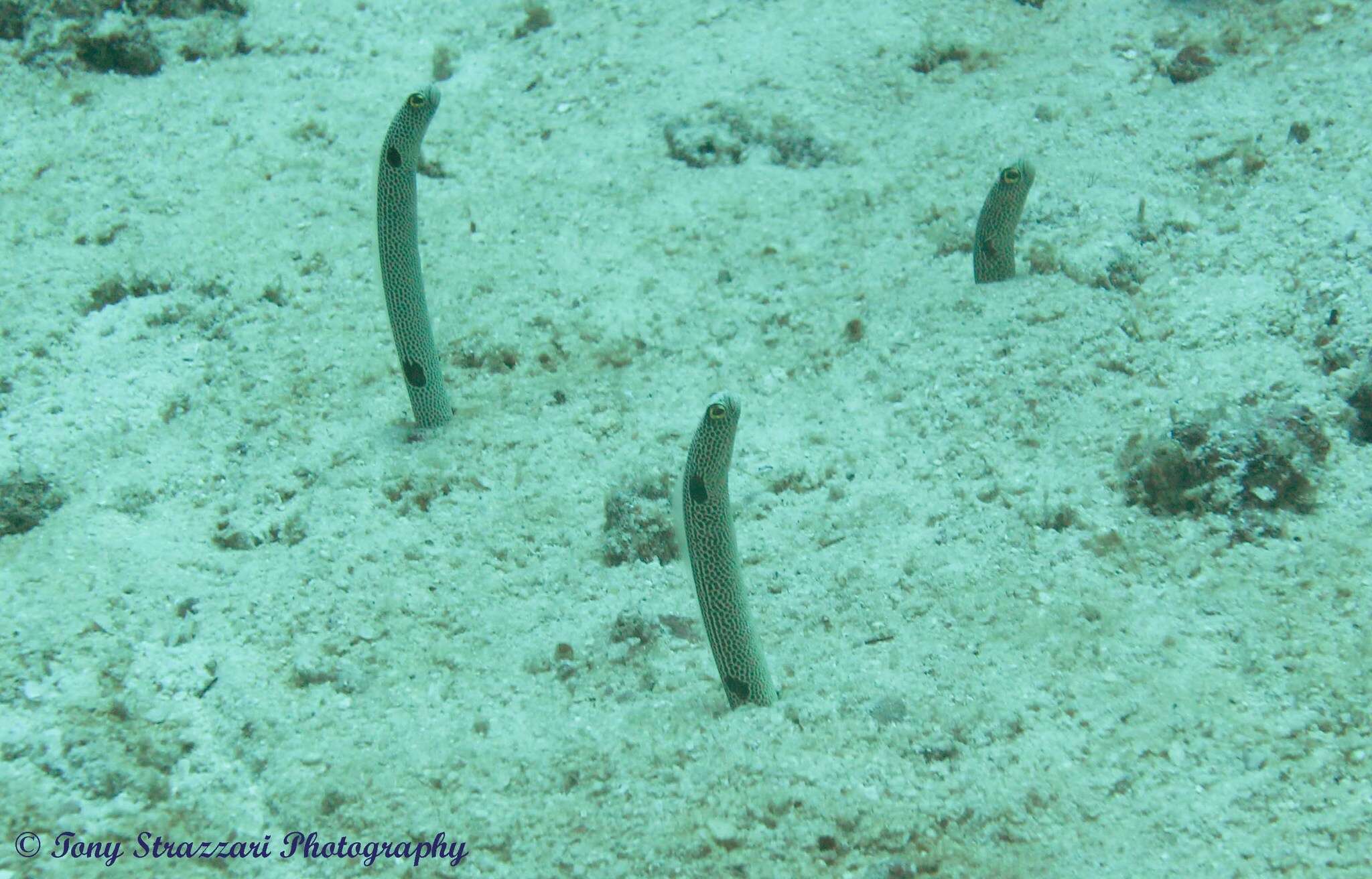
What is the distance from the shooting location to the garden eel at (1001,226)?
400 cm

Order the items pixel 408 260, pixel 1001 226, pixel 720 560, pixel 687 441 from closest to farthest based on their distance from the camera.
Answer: pixel 720 560 → pixel 408 260 → pixel 687 441 → pixel 1001 226

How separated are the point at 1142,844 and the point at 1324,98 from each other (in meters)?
4.29

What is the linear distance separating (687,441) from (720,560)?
4.01 feet

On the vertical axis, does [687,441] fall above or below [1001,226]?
below

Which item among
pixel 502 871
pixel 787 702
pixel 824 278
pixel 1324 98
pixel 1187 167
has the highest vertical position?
pixel 1324 98

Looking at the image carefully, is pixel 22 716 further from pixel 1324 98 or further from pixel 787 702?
pixel 1324 98

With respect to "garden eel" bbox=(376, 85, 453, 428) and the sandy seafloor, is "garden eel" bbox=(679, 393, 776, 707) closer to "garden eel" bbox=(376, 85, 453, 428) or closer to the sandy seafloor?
the sandy seafloor

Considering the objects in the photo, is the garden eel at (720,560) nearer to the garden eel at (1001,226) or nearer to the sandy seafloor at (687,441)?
the sandy seafloor at (687,441)

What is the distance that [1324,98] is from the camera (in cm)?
475

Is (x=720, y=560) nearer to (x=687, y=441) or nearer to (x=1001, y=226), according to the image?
(x=687, y=441)

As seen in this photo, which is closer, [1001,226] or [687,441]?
[687,441]

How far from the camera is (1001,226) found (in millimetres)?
4137

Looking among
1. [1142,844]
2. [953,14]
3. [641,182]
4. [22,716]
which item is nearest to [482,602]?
[22,716]

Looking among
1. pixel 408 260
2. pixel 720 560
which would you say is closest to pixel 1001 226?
pixel 720 560
